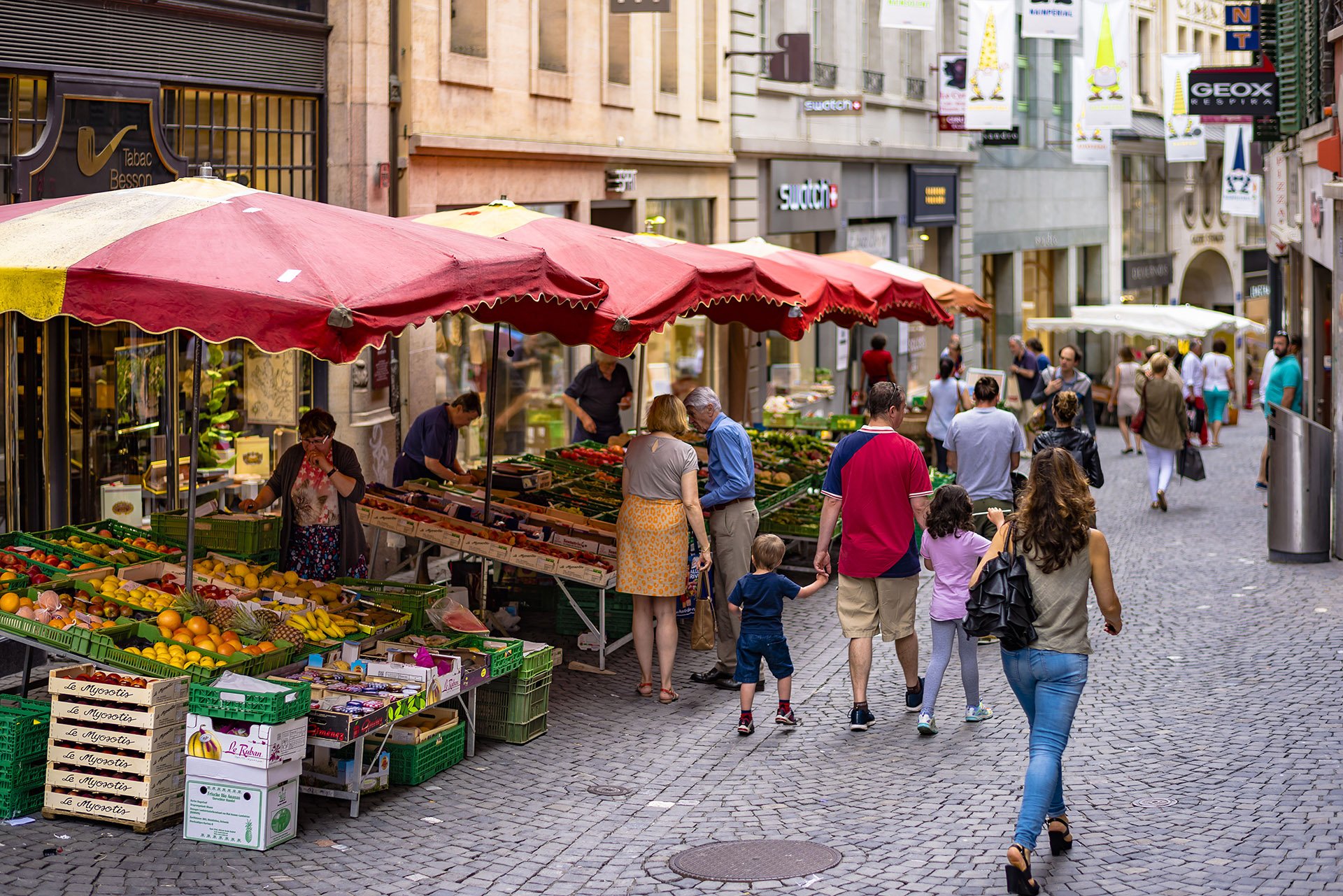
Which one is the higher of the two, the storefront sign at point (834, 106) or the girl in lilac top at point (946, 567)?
the storefront sign at point (834, 106)

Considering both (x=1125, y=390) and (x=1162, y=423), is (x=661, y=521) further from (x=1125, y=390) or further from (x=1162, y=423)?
(x=1125, y=390)

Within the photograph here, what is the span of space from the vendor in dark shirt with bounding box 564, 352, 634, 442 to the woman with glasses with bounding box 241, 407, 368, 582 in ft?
20.0

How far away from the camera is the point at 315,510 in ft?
33.9

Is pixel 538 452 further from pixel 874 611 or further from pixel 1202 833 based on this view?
pixel 1202 833

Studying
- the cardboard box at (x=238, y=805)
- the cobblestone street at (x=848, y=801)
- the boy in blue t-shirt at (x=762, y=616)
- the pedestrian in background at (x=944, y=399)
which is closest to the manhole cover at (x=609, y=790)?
the cobblestone street at (x=848, y=801)

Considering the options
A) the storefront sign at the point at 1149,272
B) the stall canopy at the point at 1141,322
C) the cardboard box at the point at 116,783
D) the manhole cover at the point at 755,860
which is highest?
the storefront sign at the point at 1149,272

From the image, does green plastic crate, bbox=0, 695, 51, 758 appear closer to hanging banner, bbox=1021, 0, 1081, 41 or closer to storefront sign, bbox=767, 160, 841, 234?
storefront sign, bbox=767, 160, 841, 234

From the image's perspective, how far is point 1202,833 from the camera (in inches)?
296

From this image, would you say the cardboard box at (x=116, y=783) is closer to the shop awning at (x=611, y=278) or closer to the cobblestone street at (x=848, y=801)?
the cobblestone street at (x=848, y=801)

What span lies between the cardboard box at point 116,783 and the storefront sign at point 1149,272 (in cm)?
4111

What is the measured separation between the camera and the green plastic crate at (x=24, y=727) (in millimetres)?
7797

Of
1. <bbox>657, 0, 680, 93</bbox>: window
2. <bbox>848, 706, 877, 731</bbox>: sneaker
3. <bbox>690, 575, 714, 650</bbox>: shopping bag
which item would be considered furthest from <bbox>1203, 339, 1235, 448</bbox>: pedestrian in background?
<bbox>848, 706, 877, 731</bbox>: sneaker

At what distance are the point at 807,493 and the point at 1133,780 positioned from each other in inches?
307

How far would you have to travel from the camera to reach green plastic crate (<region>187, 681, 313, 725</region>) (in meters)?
7.36
